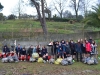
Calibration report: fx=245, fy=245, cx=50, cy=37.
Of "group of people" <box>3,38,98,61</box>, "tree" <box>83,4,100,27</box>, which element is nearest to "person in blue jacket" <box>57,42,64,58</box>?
"group of people" <box>3,38,98,61</box>

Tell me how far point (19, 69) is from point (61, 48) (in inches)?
161

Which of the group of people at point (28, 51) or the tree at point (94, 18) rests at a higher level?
the tree at point (94, 18)

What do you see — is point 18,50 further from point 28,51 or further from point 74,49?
point 74,49

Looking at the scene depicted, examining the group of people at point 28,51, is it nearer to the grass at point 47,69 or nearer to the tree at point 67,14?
the grass at point 47,69

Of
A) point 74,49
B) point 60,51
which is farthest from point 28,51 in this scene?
point 74,49

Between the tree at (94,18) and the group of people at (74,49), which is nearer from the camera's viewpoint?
the group of people at (74,49)

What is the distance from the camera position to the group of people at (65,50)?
707 inches

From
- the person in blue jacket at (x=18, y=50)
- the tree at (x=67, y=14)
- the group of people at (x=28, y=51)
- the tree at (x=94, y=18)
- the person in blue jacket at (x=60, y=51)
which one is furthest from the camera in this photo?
the tree at (x=67, y=14)

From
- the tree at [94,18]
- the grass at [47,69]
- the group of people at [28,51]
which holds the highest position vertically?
the tree at [94,18]

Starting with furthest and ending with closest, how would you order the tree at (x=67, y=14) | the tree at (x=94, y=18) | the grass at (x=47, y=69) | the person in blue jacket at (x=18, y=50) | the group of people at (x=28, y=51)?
the tree at (x=67, y=14) < the tree at (x=94, y=18) < the person in blue jacket at (x=18, y=50) < the group of people at (x=28, y=51) < the grass at (x=47, y=69)

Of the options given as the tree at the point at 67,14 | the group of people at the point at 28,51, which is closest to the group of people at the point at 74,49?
the group of people at the point at 28,51

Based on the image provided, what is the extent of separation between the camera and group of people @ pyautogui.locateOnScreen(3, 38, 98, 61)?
58.9 ft

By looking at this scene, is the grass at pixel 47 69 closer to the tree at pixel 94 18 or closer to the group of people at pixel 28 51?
the group of people at pixel 28 51

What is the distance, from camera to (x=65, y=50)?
17938mm
